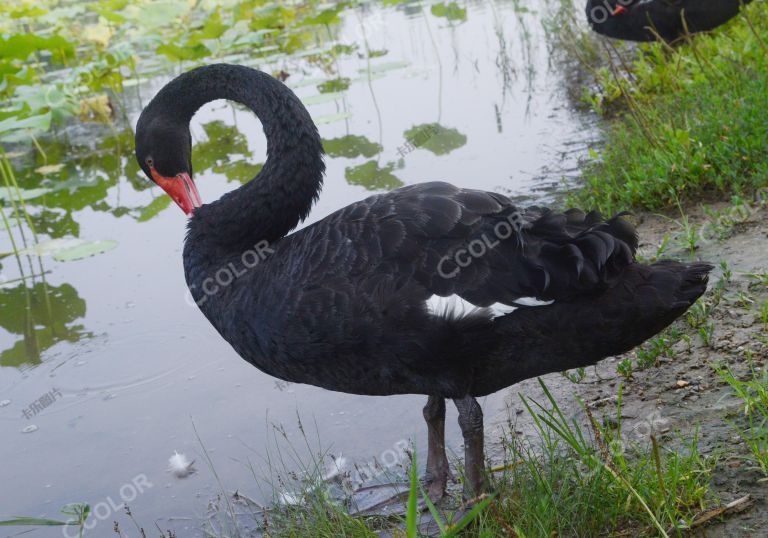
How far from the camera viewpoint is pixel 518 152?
20.2 ft

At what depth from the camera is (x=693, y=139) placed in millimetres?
4355

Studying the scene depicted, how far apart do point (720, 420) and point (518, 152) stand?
12.3 ft

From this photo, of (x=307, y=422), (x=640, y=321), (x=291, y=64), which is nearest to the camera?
(x=640, y=321)

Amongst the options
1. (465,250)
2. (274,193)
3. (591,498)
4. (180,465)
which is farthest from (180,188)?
(591,498)

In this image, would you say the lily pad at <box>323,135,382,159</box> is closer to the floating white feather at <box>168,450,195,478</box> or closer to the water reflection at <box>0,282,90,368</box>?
the water reflection at <box>0,282,90,368</box>

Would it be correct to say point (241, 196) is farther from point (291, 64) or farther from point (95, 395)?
point (291, 64)

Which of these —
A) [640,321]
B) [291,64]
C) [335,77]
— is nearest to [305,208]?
[640,321]

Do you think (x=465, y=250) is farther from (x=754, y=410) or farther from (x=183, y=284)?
(x=183, y=284)

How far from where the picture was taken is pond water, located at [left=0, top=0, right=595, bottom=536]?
343cm

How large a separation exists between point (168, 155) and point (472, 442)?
164cm

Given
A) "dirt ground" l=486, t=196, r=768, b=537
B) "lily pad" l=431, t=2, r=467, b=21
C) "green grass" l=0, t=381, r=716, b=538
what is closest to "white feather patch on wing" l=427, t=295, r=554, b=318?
"green grass" l=0, t=381, r=716, b=538

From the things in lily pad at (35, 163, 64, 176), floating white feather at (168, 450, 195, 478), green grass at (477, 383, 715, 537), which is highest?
lily pad at (35, 163, 64, 176)

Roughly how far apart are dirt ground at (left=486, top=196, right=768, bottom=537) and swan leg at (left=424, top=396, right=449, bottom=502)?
276 millimetres

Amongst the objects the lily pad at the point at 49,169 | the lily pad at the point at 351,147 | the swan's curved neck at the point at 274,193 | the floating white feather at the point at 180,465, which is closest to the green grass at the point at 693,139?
the swan's curved neck at the point at 274,193
